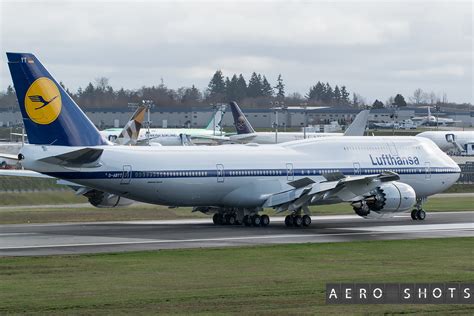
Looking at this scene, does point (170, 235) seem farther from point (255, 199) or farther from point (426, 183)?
point (426, 183)

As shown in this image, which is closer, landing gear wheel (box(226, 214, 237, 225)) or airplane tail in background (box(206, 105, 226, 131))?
landing gear wheel (box(226, 214, 237, 225))

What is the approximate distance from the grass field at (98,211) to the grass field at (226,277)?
17914 millimetres

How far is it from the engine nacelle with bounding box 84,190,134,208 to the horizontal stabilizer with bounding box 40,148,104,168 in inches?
194

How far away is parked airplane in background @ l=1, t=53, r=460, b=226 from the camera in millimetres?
40688

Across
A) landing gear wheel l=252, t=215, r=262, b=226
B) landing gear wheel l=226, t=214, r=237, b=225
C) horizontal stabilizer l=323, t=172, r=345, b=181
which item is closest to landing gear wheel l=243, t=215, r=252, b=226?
landing gear wheel l=252, t=215, r=262, b=226

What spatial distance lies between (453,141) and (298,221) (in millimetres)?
95831

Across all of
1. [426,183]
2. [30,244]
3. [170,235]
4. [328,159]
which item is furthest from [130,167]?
[426,183]

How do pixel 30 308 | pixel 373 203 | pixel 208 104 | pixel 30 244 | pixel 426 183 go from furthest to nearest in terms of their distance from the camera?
1. pixel 208 104
2. pixel 426 183
3. pixel 373 203
4. pixel 30 244
5. pixel 30 308

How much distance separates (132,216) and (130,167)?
34.6 feet

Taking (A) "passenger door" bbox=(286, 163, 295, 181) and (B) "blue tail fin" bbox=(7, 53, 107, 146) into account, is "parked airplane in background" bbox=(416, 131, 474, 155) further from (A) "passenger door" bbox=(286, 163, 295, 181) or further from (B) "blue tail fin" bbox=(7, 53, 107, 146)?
(B) "blue tail fin" bbox=(7, 53, 107, 146)

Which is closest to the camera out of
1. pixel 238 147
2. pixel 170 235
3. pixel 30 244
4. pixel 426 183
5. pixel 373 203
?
pixel 30 244

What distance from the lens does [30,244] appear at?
36719 mm

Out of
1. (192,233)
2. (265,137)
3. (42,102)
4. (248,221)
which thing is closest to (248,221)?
(248,221)

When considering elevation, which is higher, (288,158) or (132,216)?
(288,158)
